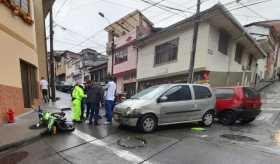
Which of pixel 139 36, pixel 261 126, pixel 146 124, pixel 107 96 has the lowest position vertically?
pixel 261 126

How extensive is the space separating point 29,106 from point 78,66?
3137 cm

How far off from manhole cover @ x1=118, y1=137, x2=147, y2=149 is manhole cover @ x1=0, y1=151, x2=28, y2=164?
2.27m

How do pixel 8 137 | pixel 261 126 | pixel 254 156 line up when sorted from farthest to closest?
pixel 261 126 → pixel 8 137 → pixel 254 156

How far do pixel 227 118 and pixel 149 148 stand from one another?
495 centimetres

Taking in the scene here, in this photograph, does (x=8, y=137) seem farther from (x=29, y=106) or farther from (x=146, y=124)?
(x=29, y=106)

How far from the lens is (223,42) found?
14.5 meters

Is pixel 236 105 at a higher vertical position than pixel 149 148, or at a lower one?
higher

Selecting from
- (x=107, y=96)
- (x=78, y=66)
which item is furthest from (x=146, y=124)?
(x=78, y=66)

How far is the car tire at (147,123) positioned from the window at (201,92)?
6.94 feet

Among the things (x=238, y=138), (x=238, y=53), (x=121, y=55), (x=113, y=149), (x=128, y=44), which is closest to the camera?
(x=113, y=149)

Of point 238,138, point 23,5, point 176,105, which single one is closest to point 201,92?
point 176,105

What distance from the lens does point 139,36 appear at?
1947 cm

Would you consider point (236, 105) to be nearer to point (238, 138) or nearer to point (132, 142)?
point (238, 138)

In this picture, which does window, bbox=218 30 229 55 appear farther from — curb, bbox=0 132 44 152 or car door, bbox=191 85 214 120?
curb, bbox=0 132 44 152
